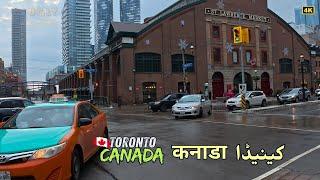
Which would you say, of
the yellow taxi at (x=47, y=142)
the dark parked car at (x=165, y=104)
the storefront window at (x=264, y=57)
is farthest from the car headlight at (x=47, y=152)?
the storefront window at (x=264, y=57)

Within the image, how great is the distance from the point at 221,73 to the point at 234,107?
31737 mm

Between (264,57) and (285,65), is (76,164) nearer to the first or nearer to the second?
(264,57)

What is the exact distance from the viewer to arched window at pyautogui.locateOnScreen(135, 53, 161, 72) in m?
59.1

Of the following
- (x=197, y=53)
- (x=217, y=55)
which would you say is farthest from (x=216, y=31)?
(x=197, y=53)

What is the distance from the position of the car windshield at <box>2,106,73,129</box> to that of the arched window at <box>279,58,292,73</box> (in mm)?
68444

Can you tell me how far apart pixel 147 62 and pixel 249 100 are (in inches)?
1039

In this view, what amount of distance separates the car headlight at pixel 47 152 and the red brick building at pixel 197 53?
50373 millimetres

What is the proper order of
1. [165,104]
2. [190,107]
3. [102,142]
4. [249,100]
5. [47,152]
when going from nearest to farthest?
[47,152] < [102,142] < [190,107] < [249,100] < [165,104]

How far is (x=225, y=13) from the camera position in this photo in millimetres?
66250

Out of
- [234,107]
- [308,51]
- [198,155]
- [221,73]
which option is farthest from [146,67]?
[198,155]

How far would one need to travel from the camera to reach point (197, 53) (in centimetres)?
6331

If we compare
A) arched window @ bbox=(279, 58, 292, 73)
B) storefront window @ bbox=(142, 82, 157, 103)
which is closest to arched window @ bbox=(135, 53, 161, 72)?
storefront window @ bbox=(142, 82, 157, 103)

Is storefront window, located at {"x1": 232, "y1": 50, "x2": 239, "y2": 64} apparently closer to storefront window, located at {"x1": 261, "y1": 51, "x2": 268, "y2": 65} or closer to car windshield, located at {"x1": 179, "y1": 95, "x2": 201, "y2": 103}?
storefront window, located at {"x1": 261, "y1": 51, "x2": 268, "y2": 65}

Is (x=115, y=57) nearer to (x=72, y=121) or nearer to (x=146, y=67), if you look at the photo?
(x=146, y=67)
